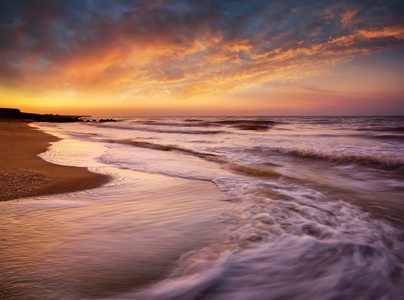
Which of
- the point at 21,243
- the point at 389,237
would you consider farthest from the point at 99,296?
the point at 389,237

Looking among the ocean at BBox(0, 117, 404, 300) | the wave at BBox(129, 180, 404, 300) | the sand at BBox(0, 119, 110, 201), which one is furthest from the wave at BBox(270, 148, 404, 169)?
the sand at BBox(0, 119, 110, 201)

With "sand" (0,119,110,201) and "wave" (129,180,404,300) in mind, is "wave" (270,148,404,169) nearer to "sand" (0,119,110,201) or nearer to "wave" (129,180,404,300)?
"wave" (129,180,404,300)

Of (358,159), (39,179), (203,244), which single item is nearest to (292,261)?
(203,244)

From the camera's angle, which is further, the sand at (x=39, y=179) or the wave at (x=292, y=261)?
the sand at (x=39, y=179)

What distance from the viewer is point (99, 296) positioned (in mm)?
1519

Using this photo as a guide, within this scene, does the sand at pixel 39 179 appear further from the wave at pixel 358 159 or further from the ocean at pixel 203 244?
the wave at pixel 358 159

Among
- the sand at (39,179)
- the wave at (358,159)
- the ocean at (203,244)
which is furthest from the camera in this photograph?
A: the wave at (358,159)

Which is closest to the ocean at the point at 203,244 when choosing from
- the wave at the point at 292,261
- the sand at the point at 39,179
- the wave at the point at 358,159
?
the wave at the point at 292,261

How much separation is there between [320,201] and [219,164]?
11.1 ft

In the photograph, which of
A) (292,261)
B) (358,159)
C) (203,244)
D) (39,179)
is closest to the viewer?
(292,261)

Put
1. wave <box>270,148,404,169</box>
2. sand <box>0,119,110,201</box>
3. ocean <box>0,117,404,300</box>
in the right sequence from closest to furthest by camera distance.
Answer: ocean <box>0,117,404,300</box>
sand <box>0,119,110,201</box>
wave <box>270,148,404,169</box>

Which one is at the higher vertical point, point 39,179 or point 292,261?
point 39,179

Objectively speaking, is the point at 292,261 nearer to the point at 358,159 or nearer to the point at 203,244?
the point at 203,244

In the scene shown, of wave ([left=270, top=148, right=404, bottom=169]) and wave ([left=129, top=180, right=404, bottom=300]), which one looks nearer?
wave ([left=129, top=180, right=404, bottom=300])
